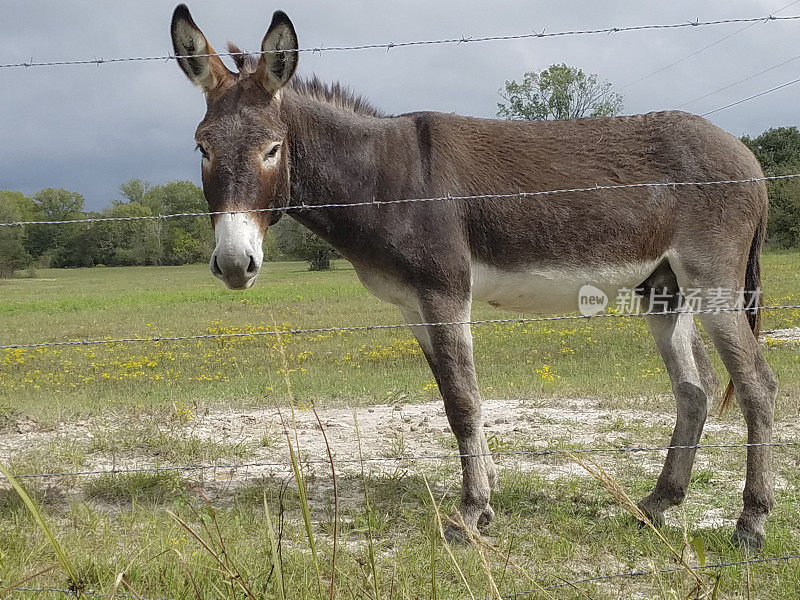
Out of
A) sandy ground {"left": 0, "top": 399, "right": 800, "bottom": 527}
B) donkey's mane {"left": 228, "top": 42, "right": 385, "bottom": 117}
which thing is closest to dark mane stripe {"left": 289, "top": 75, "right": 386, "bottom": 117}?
donkey's mane {"left": 228, "top": 42, "right": 385, "bottom": 117}

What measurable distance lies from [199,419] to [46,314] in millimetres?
12620

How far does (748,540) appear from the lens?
12.1ft

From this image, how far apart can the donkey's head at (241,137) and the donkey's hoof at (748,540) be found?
9.49ft

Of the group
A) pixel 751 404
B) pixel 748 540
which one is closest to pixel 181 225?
pixel 751 404

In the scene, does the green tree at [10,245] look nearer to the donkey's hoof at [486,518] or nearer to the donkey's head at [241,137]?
the donkey's head at [241,137]

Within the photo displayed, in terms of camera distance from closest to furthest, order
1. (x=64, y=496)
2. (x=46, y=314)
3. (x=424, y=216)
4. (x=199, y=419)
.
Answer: (x=424, y=216), (x=64, y=496), (x=199, y=419), (x=46, y=314)

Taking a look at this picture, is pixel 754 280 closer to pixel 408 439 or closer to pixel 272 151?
pixel 408 439

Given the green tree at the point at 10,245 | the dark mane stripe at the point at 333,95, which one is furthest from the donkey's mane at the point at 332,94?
the green tree at the point at 10,245

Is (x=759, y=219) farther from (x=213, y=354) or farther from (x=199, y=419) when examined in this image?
(x=213, y=354)

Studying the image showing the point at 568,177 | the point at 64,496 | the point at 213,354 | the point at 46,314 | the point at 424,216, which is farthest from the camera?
the point at 46,314

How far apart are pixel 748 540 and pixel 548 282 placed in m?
1.75

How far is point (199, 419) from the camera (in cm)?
640

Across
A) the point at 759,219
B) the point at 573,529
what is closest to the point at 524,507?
the point at 573,529

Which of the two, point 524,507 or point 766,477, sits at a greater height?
point 766,477
